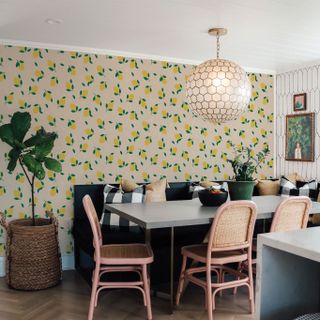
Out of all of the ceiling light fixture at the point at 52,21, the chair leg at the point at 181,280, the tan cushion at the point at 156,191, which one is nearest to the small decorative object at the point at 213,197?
the chair leg at the point at 181,280

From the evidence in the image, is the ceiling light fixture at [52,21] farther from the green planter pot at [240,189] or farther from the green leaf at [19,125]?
the green planter pot at [240,189]

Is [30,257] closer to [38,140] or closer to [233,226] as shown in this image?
[38,140]

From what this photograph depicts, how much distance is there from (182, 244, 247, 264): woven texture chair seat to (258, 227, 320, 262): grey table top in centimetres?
137

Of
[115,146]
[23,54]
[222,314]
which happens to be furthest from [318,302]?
[23,54]

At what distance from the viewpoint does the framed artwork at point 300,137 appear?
5.08 m

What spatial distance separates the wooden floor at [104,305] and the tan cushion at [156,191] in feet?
3.31

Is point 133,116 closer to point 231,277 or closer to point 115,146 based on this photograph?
point 115,146

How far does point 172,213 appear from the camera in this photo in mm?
3113

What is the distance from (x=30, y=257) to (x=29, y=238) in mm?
172

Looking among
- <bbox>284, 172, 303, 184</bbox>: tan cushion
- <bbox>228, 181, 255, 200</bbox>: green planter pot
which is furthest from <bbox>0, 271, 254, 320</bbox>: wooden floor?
<bbox>284, 172, 303, 184</bbox>: tan cushion

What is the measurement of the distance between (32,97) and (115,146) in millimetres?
1016

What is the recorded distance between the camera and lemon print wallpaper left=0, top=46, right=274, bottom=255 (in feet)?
14.0

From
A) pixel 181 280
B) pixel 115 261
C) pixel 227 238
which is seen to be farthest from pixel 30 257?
Answer: pixel 227 238

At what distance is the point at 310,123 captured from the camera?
508 cm
